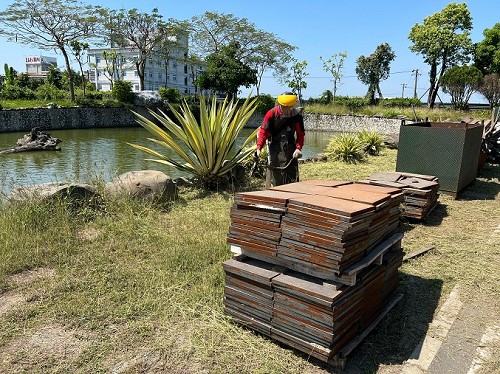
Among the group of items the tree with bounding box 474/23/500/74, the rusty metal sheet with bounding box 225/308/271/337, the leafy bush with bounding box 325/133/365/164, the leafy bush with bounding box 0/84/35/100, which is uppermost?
the tree with bounding box 474/23/500/74

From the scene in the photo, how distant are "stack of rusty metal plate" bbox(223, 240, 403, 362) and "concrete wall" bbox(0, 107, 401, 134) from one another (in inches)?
693

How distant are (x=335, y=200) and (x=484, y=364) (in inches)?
47.5

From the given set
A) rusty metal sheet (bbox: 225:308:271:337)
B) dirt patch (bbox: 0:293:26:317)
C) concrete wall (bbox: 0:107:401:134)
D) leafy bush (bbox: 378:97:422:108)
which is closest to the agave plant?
dirt patch (bbox: 0:293:26:317)

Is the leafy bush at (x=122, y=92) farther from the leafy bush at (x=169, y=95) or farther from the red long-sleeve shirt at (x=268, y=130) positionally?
the red long-sleeve shirt at (x=268, y=130)

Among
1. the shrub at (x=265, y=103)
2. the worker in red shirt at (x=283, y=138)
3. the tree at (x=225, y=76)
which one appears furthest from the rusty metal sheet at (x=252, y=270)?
the shrub at (x=265, y=103)

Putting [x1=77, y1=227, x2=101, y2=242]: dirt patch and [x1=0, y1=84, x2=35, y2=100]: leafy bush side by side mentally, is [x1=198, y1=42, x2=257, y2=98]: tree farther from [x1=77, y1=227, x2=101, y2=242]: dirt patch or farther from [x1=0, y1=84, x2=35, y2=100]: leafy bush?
[x1=77, y1=227, x2=101, y2=242]: dirt patch

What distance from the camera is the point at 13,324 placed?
2.35 metres

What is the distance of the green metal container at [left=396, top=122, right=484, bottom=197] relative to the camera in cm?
549

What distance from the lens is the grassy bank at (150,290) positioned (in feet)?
6.90

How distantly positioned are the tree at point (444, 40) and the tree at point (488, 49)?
1110 millimetres

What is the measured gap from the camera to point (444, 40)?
2853 centimetres

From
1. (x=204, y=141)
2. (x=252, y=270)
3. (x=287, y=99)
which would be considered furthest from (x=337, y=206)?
(x=204, y=141)

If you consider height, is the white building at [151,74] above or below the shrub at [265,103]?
above

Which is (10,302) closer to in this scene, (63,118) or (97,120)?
(63,118)
